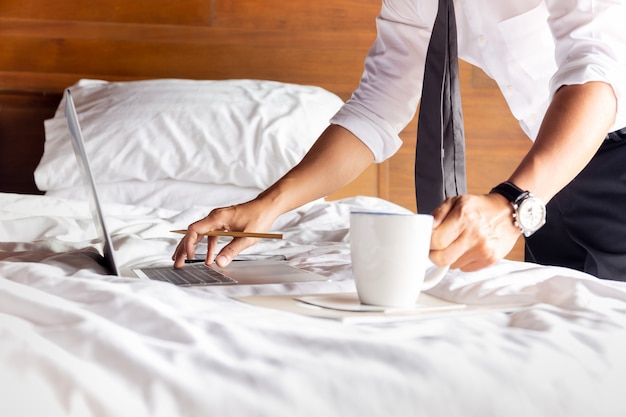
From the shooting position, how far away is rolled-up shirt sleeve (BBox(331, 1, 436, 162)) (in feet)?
4.39

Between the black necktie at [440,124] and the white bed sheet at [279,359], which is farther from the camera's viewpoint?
the black necktie at [440,124]

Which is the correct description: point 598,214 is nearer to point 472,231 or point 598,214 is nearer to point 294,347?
point 472,231

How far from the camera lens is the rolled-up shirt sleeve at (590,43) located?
2.85 ft

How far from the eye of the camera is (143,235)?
1.29m

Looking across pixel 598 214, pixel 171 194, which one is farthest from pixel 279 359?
pixel 171 194

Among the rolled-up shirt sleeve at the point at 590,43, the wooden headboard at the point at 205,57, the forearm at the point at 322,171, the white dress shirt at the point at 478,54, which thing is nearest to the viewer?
the rolled-up shirt sleeve at the point at 590,43

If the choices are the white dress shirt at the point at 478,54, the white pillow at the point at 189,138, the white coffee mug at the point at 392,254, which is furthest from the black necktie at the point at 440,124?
the white pillow at the point at 189,138

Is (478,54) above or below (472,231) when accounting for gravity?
above

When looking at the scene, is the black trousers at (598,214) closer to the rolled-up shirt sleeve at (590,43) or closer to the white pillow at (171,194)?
the rolled-up shirt sleeve at (590,43)

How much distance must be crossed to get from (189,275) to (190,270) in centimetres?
5

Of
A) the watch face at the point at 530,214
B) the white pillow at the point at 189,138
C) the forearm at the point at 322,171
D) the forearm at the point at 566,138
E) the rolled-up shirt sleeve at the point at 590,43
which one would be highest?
the rolled-up shirt sleeve at the point at 590,43

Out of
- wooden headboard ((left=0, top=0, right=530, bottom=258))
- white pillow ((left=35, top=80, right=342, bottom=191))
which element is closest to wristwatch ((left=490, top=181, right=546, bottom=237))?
white pillow ((left=35, top=80, right=342, bottom=191))

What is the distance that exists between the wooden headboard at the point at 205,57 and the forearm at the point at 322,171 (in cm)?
121

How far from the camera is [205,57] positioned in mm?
2582
